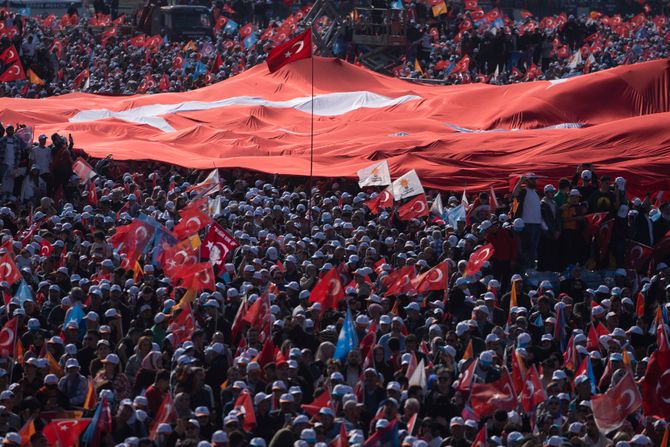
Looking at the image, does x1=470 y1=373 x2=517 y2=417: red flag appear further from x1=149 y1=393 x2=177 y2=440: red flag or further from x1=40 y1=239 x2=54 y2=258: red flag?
x1=40 y1=239 x2=54 y2=258: red flag

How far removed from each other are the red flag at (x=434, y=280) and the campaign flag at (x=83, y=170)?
23.3 feet

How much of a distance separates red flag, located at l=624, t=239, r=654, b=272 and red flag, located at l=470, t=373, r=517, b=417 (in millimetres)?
5483

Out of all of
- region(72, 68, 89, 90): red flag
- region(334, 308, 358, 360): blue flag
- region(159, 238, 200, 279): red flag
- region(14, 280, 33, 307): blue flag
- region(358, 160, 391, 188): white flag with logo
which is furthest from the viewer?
region(72, 68, 89, 90): red flag

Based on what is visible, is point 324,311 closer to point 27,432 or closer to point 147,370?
point 147,370

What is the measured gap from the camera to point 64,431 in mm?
11523

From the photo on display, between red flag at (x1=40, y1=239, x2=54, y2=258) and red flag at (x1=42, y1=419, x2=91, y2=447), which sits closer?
red flag at (x1=42, y1=419, x2=91, y2=447)

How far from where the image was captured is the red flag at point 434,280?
1584 cm

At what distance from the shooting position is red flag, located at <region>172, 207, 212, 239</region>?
696 inches

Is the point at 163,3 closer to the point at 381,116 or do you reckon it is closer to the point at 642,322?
the point at 381,116

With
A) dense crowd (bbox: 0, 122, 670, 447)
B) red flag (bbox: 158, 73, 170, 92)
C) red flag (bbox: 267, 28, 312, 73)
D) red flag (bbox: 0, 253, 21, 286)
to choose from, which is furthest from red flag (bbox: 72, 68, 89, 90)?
red flag (bbox: 0, 253, 21, 286)

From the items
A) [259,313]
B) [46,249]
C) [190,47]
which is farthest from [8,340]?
[190,47]

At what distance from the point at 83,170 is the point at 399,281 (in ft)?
23.7

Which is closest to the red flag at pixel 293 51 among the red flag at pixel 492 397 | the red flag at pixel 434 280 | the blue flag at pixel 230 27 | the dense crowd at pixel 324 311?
the dense crowd at pixel 324 311

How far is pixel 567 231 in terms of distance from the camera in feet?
57.6
